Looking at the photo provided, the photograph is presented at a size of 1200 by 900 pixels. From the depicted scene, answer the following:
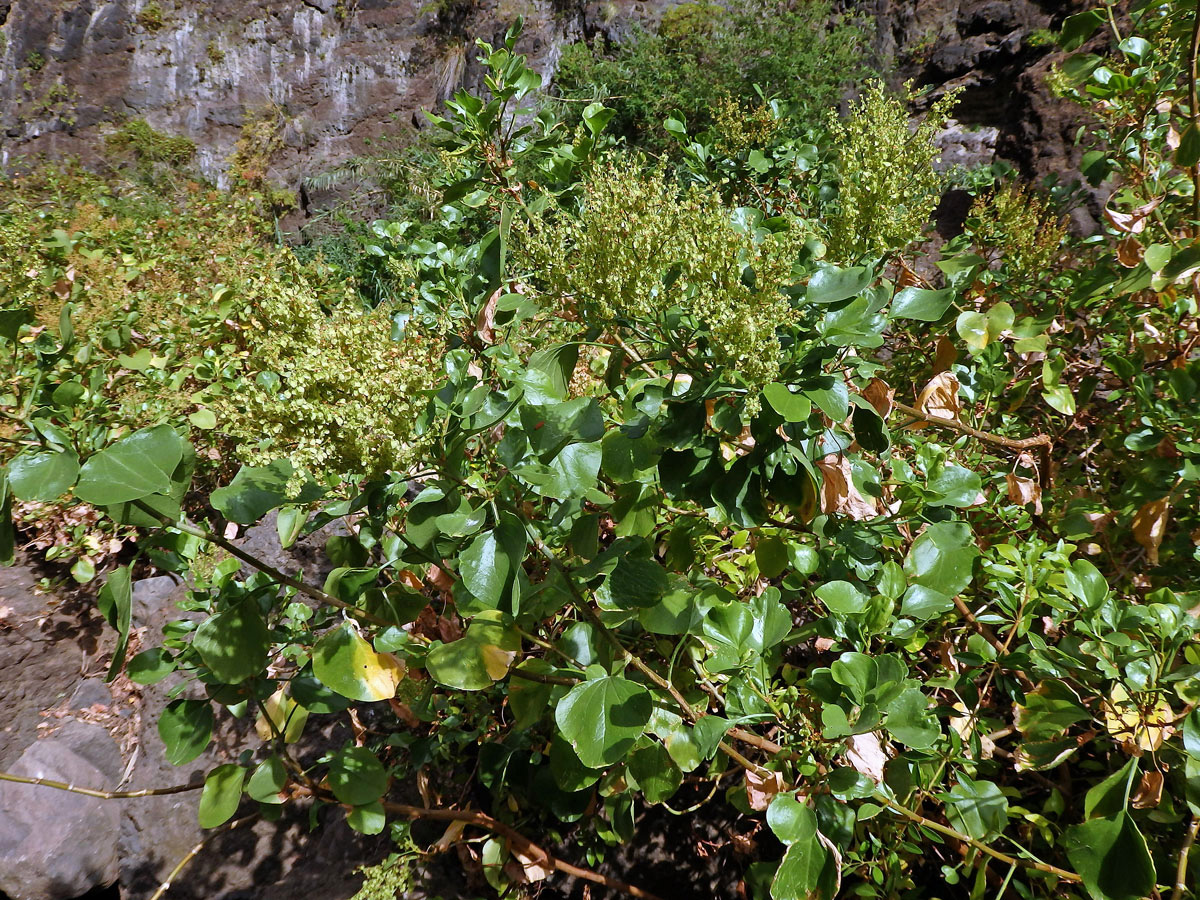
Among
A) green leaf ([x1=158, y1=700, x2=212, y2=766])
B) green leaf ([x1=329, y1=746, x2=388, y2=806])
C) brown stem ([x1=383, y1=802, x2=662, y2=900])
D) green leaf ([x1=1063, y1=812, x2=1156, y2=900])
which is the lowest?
brown stem ([x1=383, y1=802, x2=662, y2=900])

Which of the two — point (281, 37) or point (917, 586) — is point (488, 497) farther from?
point (281, 37)

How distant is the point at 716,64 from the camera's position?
6723 mm

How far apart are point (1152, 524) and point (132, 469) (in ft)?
4.63

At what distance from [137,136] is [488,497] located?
10594 mm

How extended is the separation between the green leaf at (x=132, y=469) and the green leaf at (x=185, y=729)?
450 millimetres

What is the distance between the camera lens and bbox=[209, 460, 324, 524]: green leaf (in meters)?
0.87

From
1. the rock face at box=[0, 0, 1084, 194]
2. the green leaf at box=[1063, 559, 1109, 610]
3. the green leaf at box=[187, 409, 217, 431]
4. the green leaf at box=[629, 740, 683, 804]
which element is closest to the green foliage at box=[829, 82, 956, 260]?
→ the green leaf at box=[1063, 559, 1109, 610]

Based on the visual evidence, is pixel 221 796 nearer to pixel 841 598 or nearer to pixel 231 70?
pixel 841 598

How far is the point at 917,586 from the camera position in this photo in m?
0.93

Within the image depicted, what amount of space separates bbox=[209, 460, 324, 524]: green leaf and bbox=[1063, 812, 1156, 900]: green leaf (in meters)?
0.96

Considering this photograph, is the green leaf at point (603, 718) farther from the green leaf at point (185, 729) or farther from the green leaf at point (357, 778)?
the green leaf at point (185, 729)

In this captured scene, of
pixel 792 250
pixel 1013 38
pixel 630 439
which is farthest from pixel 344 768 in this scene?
pixel 1013 38

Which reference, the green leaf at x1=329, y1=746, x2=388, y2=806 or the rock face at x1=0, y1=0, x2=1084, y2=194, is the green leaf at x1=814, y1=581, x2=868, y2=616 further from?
the rock face at x1=0, y1=0, x2=1084, y2=194

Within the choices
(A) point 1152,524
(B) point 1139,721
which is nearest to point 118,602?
(B) point 1139,721
